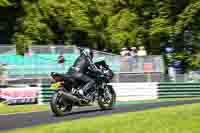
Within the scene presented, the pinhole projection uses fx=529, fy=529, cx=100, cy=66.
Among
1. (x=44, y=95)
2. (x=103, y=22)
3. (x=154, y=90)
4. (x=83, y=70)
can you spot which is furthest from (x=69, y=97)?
(x=103, y=22)

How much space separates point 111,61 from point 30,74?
13.0ft

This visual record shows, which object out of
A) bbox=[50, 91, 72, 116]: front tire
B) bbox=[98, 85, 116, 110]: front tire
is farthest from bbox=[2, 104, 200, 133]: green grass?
bbox=[98, 85, 116, 110]: front tire

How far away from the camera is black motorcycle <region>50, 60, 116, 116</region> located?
42.7 ft

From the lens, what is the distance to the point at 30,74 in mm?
21344

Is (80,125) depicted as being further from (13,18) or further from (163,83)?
(13,18)

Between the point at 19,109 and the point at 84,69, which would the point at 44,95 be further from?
the point at 84,69

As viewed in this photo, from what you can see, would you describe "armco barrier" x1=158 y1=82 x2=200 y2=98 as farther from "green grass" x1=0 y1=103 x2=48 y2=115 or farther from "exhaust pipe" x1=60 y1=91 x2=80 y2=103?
"exhaust pipe" x1=60 y1=91 x2=80 y2=103

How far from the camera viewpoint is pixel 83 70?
13.7 metres

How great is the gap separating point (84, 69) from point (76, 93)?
664mm

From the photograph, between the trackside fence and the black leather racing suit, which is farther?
the trackside fence

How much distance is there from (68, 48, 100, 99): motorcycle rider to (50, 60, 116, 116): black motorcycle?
4.7 inches

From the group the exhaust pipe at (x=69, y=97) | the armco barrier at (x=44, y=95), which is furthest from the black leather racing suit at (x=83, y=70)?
the armco barrier at (x=44, y=95)

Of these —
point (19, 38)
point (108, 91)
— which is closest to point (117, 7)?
point (19, 38)

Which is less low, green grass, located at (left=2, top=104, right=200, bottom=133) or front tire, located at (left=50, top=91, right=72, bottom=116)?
front tire, located at (left=50, top=91, right=72, bottom=116)
